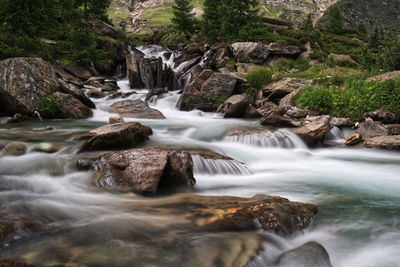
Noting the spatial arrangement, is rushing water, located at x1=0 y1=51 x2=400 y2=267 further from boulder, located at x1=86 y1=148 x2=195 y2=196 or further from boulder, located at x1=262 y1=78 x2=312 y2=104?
boulder, located at x1=262 y1=78 x2=312 y2=104

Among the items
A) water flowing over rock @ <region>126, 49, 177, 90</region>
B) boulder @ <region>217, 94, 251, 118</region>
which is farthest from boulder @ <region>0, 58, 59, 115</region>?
water flowing over rock @ <region>126, 49, 177, 90</region>

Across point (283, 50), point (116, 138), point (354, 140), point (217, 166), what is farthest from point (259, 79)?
point (116, 138)

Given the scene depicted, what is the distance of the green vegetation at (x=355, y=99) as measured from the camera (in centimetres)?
1143

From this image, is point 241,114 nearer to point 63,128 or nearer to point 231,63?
point 63,128

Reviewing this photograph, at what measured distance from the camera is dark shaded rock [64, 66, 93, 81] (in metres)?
21.1

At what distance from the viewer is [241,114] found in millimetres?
13508

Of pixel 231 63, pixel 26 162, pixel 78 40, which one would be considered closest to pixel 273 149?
pixel 26 162

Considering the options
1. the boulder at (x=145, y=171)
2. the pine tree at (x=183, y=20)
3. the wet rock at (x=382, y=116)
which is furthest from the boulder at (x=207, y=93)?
the pine tree at (x=183, y=20)

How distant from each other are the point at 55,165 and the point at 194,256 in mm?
4670

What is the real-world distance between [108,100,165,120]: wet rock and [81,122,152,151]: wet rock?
5508mm

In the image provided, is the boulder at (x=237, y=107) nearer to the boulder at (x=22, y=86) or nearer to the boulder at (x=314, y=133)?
the boulder at (x=314, y=133)

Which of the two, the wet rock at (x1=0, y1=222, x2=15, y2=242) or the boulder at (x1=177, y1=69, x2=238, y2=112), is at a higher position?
the boulder at (x1=177, y1=69, x2=238, y2=112)

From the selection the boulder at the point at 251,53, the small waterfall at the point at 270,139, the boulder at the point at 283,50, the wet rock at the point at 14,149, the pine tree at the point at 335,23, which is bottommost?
the wet rock at the point at 14,149

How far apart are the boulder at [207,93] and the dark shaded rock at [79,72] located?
10164 millimetres
